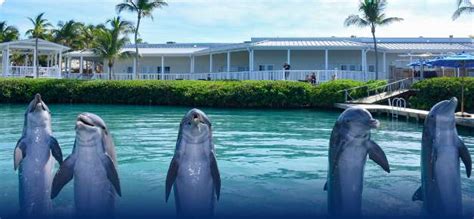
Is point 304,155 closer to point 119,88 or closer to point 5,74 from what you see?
point 119,88

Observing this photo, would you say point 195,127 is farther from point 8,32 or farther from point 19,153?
point 8,32

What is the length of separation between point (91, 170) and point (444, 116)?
3.47 metres

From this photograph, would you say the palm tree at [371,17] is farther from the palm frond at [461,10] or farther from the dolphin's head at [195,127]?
the dolphin's head at [195,127]

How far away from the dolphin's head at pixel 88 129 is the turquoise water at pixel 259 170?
1283 mm

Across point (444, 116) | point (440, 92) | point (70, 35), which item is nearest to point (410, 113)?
point (440, 92)

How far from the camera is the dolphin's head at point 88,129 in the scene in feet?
15.1

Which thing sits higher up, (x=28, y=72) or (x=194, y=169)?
(x=28, y=72)

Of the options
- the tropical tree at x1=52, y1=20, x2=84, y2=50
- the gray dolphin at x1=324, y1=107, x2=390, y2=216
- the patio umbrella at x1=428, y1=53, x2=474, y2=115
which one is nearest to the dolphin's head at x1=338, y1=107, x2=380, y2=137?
the gray dolphin at x1=324, y1=107, x2=390, y2=216

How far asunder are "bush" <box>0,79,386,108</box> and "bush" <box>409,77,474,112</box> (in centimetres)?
416

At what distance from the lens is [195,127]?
467 cm

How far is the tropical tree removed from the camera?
2398 inches

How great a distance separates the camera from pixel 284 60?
138 ft

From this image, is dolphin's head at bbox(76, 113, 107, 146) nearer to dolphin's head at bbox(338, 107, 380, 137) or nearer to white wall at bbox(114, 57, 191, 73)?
dolphin's head at bbox(338, 107, 380, 137)

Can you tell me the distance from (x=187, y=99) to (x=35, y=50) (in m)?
17.0
